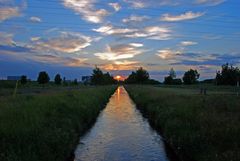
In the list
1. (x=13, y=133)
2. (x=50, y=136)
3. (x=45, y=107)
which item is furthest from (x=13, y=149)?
(x=45, y=107)

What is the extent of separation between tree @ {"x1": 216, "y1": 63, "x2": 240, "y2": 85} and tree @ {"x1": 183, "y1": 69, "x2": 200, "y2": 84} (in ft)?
151

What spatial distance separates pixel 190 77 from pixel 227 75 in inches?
2121

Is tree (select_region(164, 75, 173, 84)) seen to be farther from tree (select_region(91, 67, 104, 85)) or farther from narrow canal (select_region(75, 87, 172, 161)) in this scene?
narrow canal (select_region(75, 87, 172, 161))

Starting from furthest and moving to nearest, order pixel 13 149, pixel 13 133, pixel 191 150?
pixel 191 150 → pixel 13 133 → pixel 13 149

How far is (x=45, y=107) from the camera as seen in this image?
26.3m

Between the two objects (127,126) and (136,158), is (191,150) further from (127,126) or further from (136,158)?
(127,126)

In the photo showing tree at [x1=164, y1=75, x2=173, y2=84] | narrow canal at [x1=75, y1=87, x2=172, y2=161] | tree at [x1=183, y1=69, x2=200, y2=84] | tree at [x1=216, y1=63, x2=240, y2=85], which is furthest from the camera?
tree at [x1=164, y1=75, x2=173, y2=84]

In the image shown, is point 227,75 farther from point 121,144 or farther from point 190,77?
point 121,144

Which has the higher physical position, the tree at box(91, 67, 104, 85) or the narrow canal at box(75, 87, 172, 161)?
the tree at box(91, 67, 104, 85)

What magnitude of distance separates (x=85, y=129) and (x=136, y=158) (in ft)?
33.5

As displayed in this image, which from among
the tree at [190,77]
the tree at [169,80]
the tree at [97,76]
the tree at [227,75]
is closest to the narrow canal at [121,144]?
the tree at [227,75]

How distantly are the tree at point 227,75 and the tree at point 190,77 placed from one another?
46022 mm

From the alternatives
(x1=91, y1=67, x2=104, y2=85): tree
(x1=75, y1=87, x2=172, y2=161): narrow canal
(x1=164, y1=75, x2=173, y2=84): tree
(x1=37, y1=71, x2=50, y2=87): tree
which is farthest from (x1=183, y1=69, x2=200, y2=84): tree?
(x1=75, y1=87, x2=172, y2=161): narrow canal

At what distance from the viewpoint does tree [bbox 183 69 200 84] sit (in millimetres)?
164500
